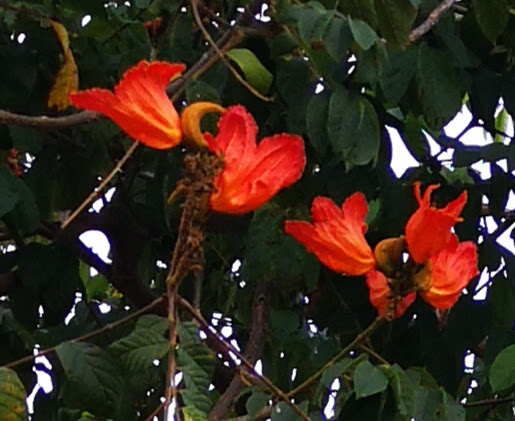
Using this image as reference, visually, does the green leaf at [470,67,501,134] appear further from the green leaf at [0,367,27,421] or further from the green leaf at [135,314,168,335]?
the green leaf at [0,367,27,421]

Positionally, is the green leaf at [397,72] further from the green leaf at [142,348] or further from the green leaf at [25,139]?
the green leaf at [142,348]

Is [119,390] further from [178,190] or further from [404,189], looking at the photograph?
[404,189]

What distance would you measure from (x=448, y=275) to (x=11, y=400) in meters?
0.45

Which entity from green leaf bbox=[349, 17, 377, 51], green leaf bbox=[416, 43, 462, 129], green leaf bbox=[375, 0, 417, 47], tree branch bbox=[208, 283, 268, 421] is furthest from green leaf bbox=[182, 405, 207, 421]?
green leaf bbox=[416, 43, 462, 129]

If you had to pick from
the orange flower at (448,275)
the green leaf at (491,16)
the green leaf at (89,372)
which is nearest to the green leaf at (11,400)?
the green leaf at (89,372)

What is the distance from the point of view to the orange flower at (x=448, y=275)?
1258mm

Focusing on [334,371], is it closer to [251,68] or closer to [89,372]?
[89,372]

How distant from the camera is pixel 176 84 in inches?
63.7

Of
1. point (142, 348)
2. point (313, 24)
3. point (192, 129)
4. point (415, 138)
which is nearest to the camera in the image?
point (192, 129)

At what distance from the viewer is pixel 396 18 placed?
1.59 meters

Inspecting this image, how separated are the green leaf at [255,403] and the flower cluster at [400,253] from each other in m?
0.24

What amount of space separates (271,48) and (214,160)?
687mm

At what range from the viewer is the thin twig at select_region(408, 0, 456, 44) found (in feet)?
5.62

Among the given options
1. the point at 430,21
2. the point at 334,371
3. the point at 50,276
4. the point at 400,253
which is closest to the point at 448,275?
the point at 400,253
